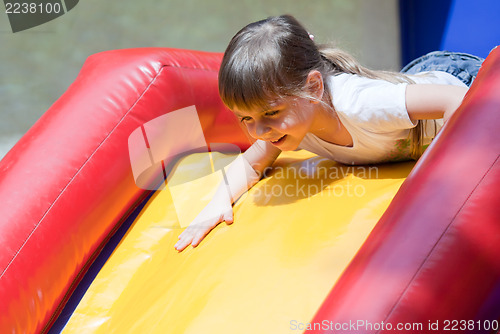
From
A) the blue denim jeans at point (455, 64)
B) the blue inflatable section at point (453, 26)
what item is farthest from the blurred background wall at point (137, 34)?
the blue denim jeans at point (455, 64)

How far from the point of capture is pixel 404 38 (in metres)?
2.38

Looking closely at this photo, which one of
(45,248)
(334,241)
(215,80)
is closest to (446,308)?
(334,241)

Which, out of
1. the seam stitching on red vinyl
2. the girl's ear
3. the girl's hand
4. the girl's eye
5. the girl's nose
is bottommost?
the girl's hand

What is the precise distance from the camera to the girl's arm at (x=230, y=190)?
1.09 m

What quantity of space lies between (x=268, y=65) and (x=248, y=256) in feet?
1.15

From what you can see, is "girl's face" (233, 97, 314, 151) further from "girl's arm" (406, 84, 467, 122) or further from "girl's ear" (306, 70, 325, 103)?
"girl's arm" (406, 84, 467, 122)

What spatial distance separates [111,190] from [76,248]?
0.15 meters

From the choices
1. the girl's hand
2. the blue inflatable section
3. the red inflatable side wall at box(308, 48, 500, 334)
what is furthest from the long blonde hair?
the blue inflatable section

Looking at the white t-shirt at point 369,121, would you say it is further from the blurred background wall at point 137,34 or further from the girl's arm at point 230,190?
the blurred background wall at point 137,34

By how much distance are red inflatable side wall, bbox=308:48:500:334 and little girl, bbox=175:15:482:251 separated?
31 cm

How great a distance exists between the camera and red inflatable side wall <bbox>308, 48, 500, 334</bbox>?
580 millimetres

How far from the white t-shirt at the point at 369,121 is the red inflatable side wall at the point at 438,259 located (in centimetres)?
33

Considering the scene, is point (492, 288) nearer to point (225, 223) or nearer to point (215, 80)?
point (225, 223)

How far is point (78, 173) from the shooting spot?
3.68ft
